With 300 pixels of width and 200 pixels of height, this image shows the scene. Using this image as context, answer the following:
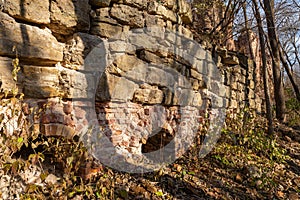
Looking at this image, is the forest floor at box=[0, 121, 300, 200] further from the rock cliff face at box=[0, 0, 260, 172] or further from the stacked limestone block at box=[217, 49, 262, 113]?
the stacked limestone block at box=[217, 49, 262, 113]

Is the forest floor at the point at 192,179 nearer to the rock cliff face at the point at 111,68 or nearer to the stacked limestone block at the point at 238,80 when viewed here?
the rock cliff face at the point at 111,68

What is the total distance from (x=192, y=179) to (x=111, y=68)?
5.76 feet

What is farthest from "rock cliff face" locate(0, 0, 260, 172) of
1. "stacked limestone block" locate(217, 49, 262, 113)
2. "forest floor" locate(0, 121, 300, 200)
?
"stacked limestone block" locate(217, 49, 262, 113)

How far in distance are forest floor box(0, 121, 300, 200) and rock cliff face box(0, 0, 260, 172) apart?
306 millimetres

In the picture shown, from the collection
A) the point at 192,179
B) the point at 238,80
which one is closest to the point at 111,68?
the point at 192,179

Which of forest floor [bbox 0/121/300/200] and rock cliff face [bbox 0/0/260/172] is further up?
rock cliff face [bbox 0/0/260/172]

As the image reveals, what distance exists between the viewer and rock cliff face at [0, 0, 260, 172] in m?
2.24

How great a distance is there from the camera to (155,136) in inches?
146

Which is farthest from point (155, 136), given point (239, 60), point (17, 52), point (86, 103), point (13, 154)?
point (239, 60)

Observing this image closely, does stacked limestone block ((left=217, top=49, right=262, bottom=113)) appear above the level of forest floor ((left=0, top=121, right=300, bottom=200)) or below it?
above

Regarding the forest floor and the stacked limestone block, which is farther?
the stacked limestone block

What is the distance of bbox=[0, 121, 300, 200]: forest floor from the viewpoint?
218 cm

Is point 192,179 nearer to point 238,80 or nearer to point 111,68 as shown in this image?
point 111,68

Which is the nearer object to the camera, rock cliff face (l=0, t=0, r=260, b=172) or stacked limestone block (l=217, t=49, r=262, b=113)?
rock cliff face (l=0, t=0, r=260, b=172)
